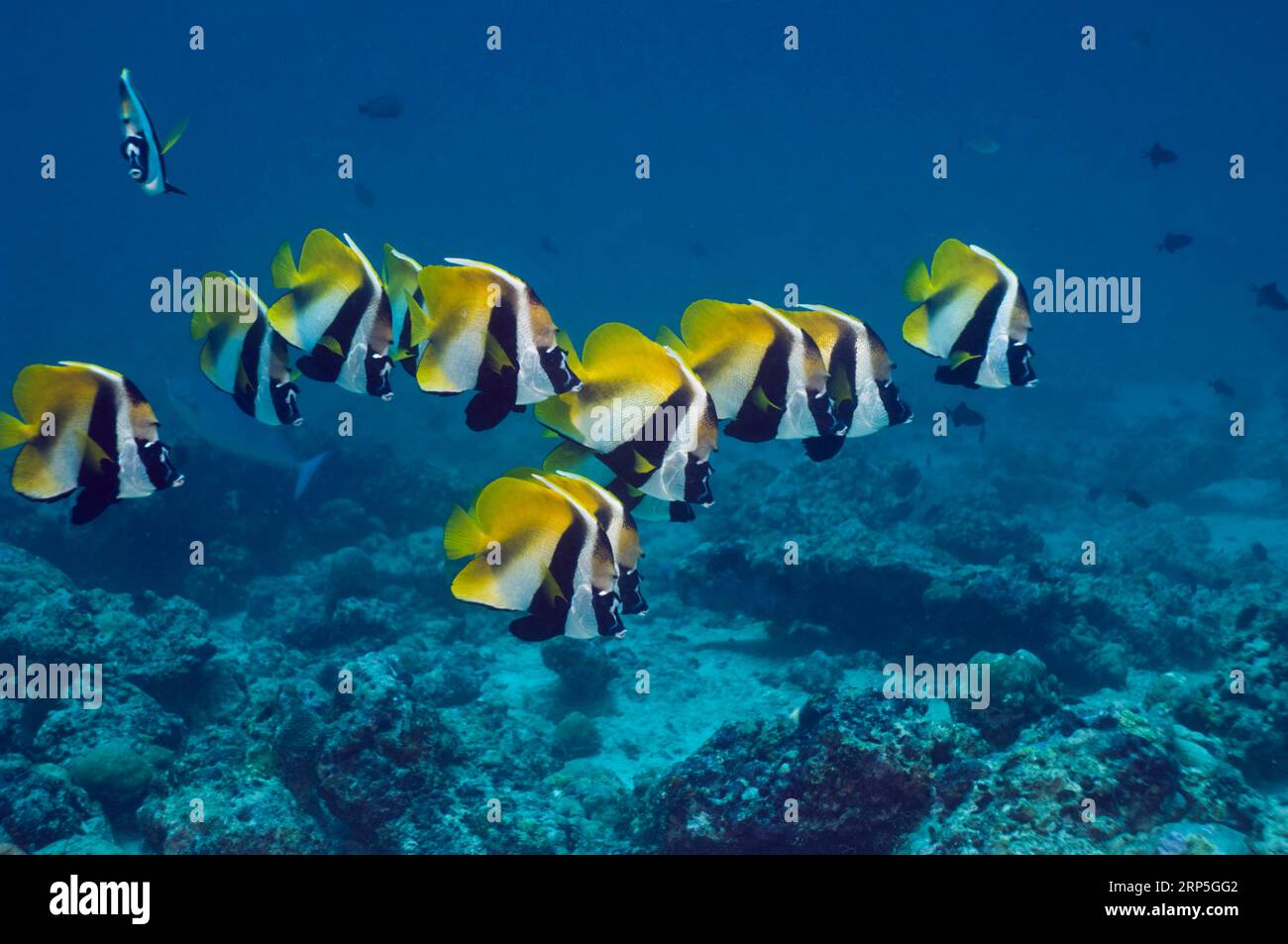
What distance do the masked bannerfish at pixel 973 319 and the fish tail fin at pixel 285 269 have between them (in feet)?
8.78

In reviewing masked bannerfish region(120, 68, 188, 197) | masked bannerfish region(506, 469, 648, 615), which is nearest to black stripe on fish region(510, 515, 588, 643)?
masked bannerfish region(506, 469, 648, 615)

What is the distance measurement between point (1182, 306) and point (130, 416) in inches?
2654

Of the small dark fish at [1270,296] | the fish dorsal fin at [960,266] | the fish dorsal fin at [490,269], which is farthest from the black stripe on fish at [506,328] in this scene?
the small dark fish at [1270,296]

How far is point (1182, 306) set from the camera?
55125 mm

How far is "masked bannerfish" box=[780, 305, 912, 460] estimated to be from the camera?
10.1 ft

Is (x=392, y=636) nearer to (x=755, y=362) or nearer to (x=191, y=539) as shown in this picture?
(x=191, y=539)

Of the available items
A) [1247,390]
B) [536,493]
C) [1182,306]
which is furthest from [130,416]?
[1182,306]

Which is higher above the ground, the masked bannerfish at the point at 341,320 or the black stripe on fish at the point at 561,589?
the masked bannerfish at the point at 341,320

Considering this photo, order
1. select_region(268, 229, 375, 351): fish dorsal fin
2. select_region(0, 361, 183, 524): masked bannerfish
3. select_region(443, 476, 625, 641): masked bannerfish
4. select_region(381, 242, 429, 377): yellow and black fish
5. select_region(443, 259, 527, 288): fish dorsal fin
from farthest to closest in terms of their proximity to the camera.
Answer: select_region(268, 229, 375, 351): fish dorsal fin
select_region(381, 242, 429, 377): yellow and black fish
select_region(0, 361, 183, 524): masked bannerfish
select_region(443, 259, 527, 288): fish dorsal fin
select_region(443, 476, 625, 641): masked bannerfish

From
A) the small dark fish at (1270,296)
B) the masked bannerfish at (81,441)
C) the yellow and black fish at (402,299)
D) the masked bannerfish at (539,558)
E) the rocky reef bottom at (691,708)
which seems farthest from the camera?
the small dark fish at (1270,296)

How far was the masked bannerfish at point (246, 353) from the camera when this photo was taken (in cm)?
328

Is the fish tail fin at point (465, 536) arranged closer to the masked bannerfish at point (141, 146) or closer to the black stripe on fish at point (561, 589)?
the black stripe on fish at point (561, 589)

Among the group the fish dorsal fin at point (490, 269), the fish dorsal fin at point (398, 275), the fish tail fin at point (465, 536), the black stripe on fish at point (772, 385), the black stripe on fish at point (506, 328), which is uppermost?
the fish dorsal fin at point (398, 275)

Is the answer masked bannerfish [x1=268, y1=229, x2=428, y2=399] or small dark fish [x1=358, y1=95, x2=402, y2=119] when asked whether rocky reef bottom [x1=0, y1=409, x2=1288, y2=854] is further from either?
small dark fish [x1=358, y1=95, x2=402, y2=119]
